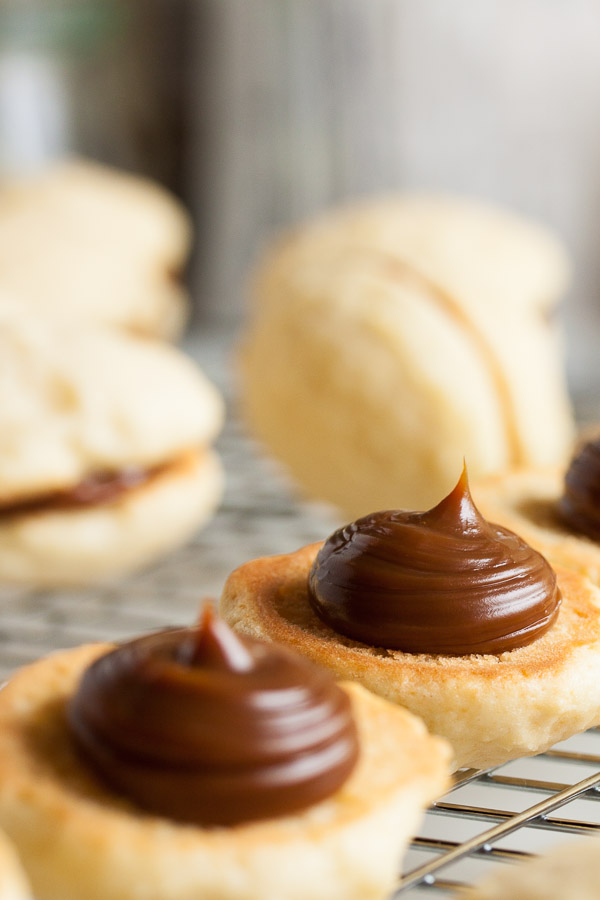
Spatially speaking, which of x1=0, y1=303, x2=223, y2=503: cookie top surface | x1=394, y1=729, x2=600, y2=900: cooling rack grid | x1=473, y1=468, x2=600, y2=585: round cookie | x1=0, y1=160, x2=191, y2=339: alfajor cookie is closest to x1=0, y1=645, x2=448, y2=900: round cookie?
x1=394, y1=729, x2=600, y2=900: cooling rack grid

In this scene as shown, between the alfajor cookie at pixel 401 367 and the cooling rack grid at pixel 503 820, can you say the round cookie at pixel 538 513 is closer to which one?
the cooling rack grid at pixel 503 820

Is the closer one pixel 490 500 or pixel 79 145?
pixel 490 500

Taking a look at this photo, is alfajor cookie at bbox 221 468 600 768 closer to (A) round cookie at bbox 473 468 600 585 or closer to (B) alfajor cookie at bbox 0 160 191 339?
(A) round cookie at bbox 473 468 600 585

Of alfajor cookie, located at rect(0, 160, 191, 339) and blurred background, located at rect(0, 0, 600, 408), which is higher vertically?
blurred background, located at rect(0, 0, 600, 408)

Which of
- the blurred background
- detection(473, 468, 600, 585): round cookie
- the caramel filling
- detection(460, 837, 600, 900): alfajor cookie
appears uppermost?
the blurred background

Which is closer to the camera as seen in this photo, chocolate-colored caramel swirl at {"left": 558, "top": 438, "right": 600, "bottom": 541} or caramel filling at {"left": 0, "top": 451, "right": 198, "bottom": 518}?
chocolate-colored caramel swirl at {"left": 558, "top": 438, "right": 600, "bottom": 541}

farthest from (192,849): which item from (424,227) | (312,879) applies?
(424,227)

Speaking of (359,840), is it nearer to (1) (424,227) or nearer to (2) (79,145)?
(1) (424,227)
